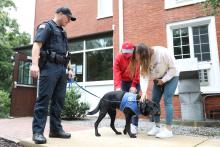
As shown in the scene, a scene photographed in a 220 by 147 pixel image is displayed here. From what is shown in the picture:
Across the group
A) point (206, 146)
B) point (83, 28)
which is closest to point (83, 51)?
point (83, 28)

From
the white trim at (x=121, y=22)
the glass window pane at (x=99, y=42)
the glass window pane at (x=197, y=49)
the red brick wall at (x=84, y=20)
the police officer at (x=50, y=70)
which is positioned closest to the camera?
the police officer at (x=50, y=70)

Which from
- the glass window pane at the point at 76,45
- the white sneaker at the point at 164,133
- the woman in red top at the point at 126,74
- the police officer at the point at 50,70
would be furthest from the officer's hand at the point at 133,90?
the glass window pane at the point at 76,45

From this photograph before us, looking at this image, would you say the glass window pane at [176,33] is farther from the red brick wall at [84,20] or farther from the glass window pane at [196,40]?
the red brick wall at [84,20]

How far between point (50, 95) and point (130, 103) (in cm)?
126

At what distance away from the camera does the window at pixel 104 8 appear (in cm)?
1229

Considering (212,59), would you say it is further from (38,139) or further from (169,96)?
(38,139)

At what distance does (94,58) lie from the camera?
39.6ft

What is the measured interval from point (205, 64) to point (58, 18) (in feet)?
20.4

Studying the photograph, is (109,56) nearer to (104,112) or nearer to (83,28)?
(83,28)

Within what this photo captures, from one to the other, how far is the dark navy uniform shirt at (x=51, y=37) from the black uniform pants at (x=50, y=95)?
24cm

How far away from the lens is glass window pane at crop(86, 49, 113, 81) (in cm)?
1156

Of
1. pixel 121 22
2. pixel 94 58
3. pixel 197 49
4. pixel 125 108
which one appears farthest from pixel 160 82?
pixel 94 58

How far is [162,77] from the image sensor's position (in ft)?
16.0

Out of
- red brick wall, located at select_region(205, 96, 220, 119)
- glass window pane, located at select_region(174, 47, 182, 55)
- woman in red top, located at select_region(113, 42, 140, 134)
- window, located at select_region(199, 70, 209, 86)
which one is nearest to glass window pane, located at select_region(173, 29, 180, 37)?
glass window pane, located at select_region(174, 47, 182, 55)
